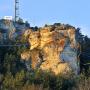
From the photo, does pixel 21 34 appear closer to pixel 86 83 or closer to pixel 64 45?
pixel 64 45

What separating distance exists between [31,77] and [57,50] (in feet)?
12.1

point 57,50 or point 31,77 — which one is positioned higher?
point 57,50

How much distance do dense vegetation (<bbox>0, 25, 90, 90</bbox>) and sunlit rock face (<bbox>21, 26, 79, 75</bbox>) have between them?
103 centimetres

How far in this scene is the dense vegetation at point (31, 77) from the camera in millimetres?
56625

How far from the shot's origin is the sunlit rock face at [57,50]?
60844 millimetres

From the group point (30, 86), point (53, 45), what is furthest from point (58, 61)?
point (30, 86)

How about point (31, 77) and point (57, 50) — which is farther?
point (57, 50)

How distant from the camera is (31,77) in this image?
193 feet

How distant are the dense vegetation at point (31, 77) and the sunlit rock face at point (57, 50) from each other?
103 centimetres

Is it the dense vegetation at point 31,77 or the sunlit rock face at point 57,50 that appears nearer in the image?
the dense vegetation at point 31,77

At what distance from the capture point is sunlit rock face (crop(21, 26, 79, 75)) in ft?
200

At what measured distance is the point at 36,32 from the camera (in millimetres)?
63062

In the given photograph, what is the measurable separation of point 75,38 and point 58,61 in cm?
284

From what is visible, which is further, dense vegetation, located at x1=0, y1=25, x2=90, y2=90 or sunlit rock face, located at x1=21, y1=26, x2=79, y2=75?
sunlit rock face, located at x1=21, y1=26, x2=79, y2=75
